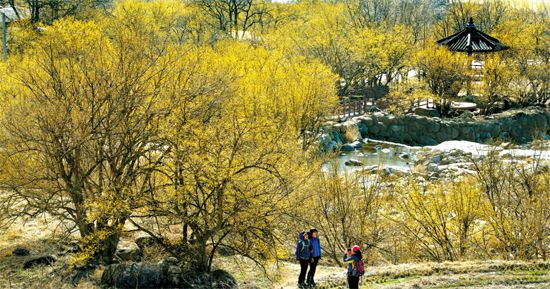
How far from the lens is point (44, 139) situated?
17891 mm

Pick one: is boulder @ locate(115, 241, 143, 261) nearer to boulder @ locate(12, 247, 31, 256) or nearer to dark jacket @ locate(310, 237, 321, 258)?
boulder @ locate(12, 247, 31, 256)

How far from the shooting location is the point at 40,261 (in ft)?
63.6

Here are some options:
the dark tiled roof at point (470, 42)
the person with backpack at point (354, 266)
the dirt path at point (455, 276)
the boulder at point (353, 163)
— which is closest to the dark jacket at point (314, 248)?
the dirt path at point (455, 276)

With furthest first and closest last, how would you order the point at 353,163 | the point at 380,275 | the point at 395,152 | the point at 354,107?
1. the point at 354,107
2. the point at 395,152
3. the point at 353,163
4. the point at 380,275

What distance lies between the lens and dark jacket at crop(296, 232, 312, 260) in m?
15.7

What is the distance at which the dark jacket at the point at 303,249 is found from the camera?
616 inches

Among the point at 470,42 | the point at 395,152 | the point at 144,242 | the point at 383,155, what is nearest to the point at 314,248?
the point at 144,242

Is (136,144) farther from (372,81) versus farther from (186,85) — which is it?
(372,81)

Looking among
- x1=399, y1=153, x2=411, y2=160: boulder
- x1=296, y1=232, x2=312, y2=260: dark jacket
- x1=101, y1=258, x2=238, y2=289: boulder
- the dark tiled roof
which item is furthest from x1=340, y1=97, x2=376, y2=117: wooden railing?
x1=296, y1=232, x2=312, y2=260: dark jacket

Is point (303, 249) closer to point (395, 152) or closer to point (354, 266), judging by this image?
point (354, 266)

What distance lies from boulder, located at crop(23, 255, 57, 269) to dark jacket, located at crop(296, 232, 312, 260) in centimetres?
785

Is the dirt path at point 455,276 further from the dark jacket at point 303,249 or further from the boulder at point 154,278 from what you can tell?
the boulder at point 154,278

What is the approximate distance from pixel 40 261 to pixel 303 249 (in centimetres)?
829

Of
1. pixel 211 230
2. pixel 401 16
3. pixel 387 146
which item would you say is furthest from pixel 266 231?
pixel 401 16
